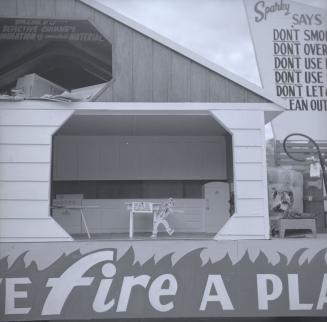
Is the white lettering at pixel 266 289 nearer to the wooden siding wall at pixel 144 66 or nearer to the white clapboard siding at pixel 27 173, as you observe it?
the wooden siding wall at pixel 144 66

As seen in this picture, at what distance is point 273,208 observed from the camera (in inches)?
302

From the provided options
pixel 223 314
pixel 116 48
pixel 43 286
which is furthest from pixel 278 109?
pixel 43 286

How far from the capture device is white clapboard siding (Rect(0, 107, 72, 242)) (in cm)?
555

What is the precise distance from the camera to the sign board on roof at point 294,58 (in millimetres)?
9523

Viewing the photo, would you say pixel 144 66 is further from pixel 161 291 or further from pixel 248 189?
pixel 161 291

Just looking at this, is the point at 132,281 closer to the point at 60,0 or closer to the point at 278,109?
the point at 278,109

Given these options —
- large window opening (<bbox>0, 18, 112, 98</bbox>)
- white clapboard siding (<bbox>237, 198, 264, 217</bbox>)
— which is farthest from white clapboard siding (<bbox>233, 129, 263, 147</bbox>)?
large window opening (<bbox>0, 18, 112, 98</bbox>)

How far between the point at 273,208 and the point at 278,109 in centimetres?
229

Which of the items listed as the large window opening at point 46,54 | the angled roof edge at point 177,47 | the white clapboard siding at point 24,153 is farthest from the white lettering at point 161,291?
the large window opening at point 46,54

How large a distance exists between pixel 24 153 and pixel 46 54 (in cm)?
166

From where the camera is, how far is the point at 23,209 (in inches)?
220

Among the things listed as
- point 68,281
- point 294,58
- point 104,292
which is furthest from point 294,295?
point 294,58

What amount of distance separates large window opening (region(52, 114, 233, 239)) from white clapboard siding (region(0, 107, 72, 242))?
7.18 feet

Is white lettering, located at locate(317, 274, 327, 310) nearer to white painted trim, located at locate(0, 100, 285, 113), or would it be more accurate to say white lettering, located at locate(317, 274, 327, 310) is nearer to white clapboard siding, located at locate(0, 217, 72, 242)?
white painted trim, located at locate(0, 100, 285, 113)
